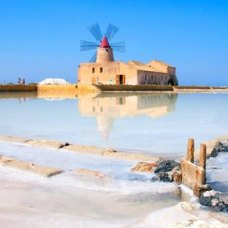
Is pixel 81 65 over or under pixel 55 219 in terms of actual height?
over

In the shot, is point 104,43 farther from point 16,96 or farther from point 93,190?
point 93,190

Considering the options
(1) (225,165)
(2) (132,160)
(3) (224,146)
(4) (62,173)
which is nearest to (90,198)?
(4) (62,173)

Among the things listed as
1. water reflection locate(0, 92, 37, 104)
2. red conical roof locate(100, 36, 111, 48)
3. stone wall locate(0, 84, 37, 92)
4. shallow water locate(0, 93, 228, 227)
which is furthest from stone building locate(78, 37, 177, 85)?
shallow water locate(0, 93, 228, 227)

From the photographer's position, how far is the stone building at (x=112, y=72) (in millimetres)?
35531

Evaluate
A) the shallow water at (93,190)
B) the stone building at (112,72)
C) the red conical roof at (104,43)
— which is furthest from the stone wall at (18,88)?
the shallow water at (93,190)

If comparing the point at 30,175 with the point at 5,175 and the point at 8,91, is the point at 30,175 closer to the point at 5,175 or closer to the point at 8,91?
the point at 5,175

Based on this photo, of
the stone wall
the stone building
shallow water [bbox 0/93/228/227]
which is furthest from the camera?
the stone building

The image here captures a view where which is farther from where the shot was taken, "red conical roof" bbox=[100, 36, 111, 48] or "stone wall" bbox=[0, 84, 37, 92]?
"red conical roof" bbox=[100, 36, 111, 48]

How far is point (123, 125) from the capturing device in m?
9.23

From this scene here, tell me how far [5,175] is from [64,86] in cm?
2677

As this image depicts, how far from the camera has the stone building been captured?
35531 mm

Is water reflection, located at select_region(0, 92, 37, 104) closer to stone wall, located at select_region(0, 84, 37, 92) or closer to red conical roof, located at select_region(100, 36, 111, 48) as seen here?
stone wall, located at select_region(0, 84, 37, 92)

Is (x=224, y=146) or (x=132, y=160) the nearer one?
(x=132, y=160)

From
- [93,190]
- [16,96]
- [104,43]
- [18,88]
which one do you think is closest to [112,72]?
[104,43]
